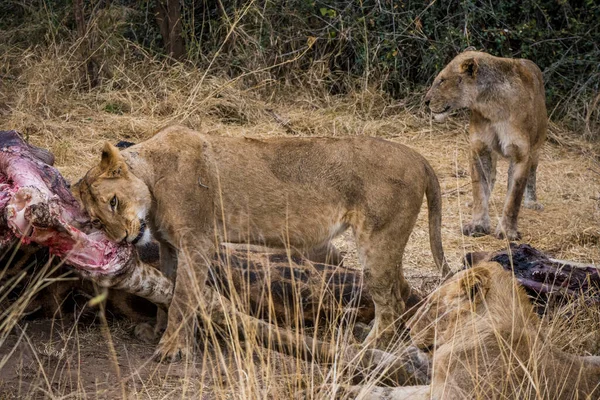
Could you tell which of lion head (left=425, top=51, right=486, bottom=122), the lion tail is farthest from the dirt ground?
lion head (left=425, top=51, right=486, bottom=122)

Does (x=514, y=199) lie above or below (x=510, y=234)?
above

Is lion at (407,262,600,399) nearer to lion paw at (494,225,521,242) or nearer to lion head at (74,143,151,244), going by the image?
lion head at (74,143,151,244)

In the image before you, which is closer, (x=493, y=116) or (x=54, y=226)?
(x=54, y=226)

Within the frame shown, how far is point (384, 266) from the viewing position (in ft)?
15.8

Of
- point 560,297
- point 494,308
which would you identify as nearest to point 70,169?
point 560,297

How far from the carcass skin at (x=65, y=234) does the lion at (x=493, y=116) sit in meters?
3.30

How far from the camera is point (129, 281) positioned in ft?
15.0

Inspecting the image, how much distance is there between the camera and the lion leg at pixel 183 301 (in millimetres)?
4527

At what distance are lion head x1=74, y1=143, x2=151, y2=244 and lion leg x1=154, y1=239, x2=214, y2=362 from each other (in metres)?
0.23

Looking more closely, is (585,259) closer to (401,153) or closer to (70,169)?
(401,153)

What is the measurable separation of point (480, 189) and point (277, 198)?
2.88m

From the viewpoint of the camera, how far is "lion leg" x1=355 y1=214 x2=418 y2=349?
15.8 feet

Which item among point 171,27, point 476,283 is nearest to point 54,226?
point 476,283

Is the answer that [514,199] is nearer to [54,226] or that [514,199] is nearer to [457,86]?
[457,86]
